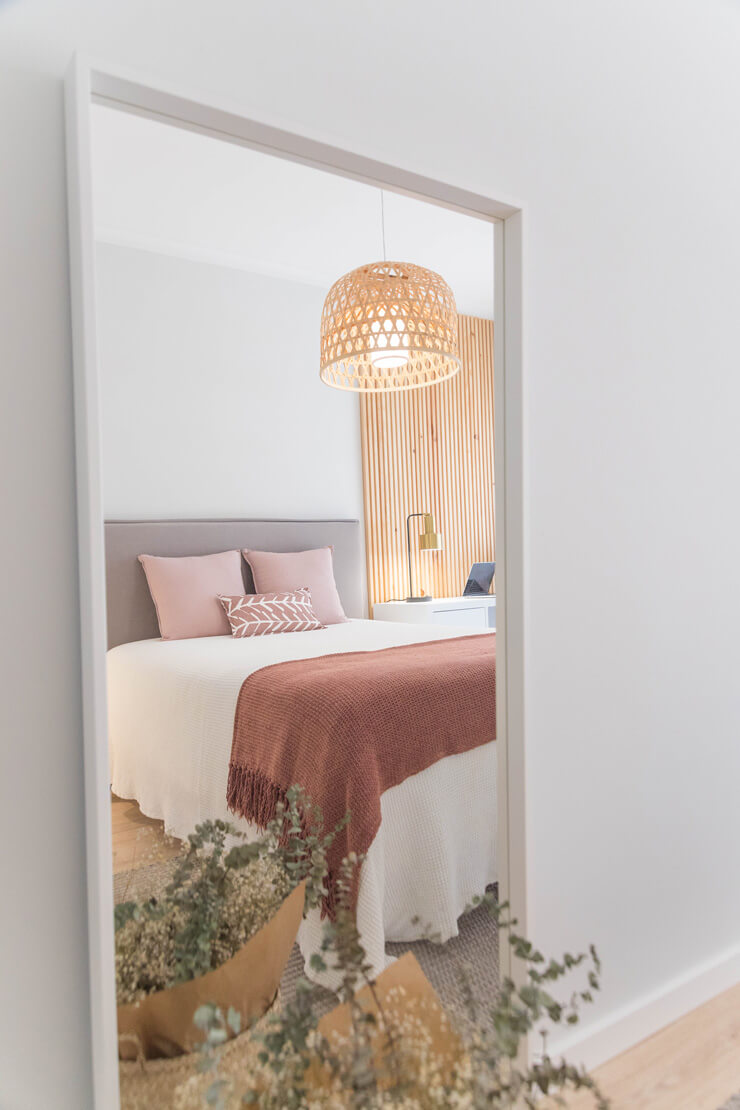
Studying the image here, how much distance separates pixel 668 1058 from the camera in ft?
5.80

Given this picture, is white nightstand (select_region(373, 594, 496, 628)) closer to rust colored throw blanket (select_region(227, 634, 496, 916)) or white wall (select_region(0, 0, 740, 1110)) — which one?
rust colored throw blanket (select_region(227, 634, 496, 916))

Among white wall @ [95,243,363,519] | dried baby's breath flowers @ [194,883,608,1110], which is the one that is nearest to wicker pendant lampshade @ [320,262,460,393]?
white wall @ [95,243,363,519]

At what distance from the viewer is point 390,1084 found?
93 cm

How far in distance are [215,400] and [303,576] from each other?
934mm

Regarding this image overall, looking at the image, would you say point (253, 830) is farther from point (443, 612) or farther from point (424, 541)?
point (424, 541)

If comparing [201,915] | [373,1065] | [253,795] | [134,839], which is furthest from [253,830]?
[373,1065]

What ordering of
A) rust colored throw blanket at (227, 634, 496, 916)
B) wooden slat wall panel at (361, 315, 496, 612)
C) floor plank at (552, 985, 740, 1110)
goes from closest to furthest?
floor plank at (552, 985, 740, 1110) < rust colored throw blanket at (227, 634, 496, 916) < wooden slat wall panel at (361, 315, 496, 612)

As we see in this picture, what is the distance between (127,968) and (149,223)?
3.05 m

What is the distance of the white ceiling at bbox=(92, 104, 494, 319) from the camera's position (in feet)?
9.41

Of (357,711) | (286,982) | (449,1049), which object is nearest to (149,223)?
(357,711)

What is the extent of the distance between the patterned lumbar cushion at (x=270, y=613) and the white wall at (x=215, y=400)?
0.49 metres

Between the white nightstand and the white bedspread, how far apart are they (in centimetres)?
192

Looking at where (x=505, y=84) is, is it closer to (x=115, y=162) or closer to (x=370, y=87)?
(x=370, y=87)

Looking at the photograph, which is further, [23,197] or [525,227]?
[525,227]
